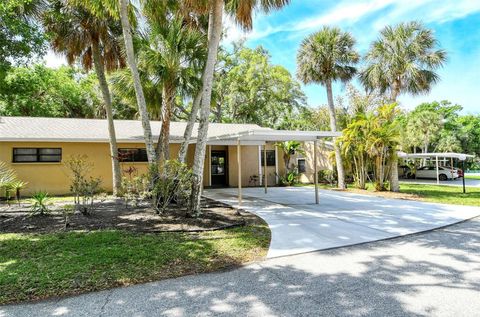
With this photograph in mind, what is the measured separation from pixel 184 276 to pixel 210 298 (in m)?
0.88

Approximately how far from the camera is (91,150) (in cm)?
1470

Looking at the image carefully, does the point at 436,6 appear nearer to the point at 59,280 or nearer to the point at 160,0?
the point at 160,0

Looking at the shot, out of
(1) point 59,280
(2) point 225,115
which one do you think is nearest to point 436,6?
(1) point 59,280

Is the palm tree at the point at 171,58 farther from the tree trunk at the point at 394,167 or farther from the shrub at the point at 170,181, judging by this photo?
the tree trunk at the point at 394,167

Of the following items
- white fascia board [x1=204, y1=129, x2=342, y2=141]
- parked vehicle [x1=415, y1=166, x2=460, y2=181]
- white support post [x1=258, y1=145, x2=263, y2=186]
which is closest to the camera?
white fascia board [x1=204, y1=129, x2=342, y2=141]

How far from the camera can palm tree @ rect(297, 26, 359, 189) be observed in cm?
1672

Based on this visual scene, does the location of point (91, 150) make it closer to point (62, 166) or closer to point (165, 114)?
point (62, 166)

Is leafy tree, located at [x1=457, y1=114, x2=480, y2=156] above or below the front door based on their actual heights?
above

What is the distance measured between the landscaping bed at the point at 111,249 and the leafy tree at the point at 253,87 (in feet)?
66.2

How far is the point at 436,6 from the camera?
40.1 feet

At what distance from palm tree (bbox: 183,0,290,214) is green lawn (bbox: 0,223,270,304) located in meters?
2.04

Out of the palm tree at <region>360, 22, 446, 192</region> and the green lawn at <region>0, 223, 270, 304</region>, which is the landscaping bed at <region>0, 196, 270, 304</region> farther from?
the palm tree at <region>360, 22, 446, 192</region>

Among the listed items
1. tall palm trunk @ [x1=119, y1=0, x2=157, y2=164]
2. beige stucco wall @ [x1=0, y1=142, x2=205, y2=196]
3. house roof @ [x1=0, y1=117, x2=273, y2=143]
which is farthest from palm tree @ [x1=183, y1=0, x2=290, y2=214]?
beige stucco wall @ [x1=0, y1=142, x2=205, y2=196]

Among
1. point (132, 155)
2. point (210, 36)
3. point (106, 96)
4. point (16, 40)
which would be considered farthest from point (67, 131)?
point (210, 36)
